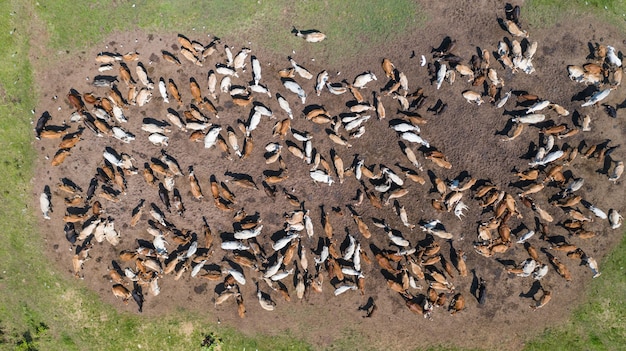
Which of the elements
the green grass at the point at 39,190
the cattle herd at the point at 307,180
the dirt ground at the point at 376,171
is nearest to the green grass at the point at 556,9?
the dirt ground at the point at 376,171

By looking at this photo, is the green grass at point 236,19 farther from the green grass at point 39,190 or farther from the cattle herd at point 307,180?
the cattle herd at point 307,180

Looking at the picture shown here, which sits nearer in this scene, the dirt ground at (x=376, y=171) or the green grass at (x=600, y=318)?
the dirt ground at (x=376, y=171)

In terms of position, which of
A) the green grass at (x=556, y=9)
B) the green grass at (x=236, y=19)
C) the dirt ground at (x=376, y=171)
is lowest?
the dirt ground at (x=376, y=171)

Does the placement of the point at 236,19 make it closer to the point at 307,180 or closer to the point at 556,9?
the point at 307,180

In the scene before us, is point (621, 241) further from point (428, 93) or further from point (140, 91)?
point (140, 91)

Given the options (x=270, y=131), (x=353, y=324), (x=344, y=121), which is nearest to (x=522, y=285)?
(x=353, y=324)

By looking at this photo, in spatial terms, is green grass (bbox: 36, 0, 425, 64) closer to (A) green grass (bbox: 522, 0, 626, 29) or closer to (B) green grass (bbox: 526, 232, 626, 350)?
(A) green grass (bbox: 522, 0, 626, 29)

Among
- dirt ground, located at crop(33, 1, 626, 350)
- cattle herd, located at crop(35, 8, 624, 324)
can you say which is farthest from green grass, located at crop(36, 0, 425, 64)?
cattle herd, located at crop(35, 8, 624, 324)
